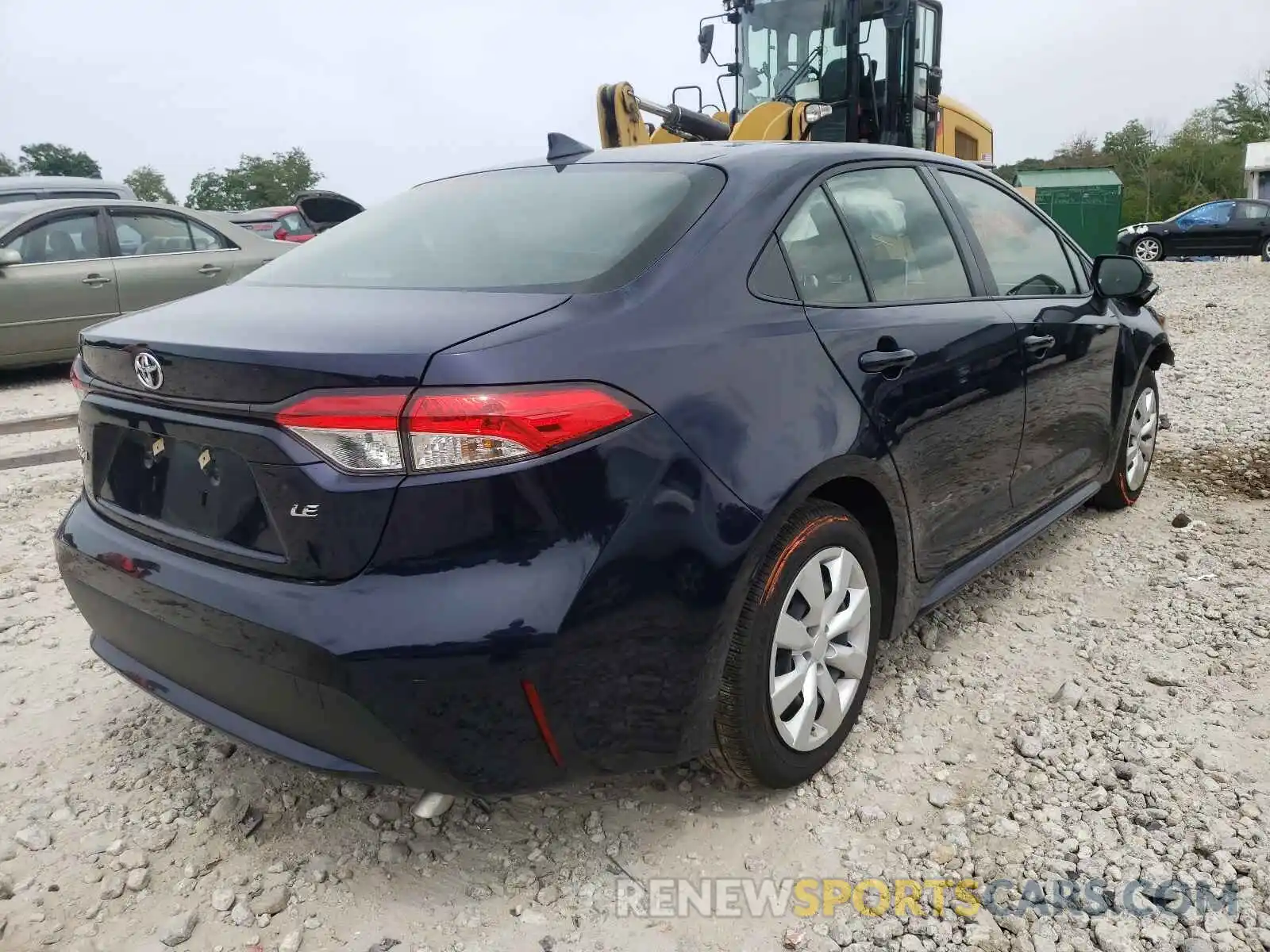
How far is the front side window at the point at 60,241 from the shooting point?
7.54 metres

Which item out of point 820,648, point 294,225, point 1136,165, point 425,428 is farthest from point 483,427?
point 1136,165

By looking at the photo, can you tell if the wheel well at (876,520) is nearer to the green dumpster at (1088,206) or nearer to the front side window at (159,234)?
the front side window at (159,234)

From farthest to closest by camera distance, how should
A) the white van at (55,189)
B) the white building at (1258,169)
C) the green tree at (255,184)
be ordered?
the green tree at (255,184), the white building at (1258,169), the white van at (55,189)

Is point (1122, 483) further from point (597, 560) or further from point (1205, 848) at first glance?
point (597, 560)

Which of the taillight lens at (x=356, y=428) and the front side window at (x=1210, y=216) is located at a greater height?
the front side window at (x=1210, y=216)

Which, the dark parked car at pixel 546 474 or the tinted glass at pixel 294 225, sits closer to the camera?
the dark parked car at pixel 546 474

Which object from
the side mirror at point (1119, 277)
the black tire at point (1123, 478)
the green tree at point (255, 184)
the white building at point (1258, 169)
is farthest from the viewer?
the green tree at point (255, 184)

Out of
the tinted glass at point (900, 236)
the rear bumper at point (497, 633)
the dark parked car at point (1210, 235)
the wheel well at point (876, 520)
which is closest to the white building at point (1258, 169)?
the dark parked car at point (1210, 235)

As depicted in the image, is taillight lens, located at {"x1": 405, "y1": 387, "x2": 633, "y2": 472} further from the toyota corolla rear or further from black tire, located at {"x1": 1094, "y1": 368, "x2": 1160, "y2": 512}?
black tire, located at {"x1": 1094, "y1": 368, "x2": 1160, "y2": 512}

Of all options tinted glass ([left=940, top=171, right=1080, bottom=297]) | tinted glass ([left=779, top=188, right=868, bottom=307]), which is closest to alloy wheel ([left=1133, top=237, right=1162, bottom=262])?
tinted glass ([left=940, top=171, right=1080, bottom=297])

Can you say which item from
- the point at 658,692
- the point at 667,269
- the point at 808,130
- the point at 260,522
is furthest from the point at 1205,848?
the point at 808,130

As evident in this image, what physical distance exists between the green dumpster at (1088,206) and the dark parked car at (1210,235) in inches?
73.7

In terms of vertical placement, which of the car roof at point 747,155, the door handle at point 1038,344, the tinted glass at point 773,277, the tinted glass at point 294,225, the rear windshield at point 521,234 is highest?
the tinted glass at point 294,225

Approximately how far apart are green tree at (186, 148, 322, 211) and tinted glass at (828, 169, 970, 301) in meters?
66.9
